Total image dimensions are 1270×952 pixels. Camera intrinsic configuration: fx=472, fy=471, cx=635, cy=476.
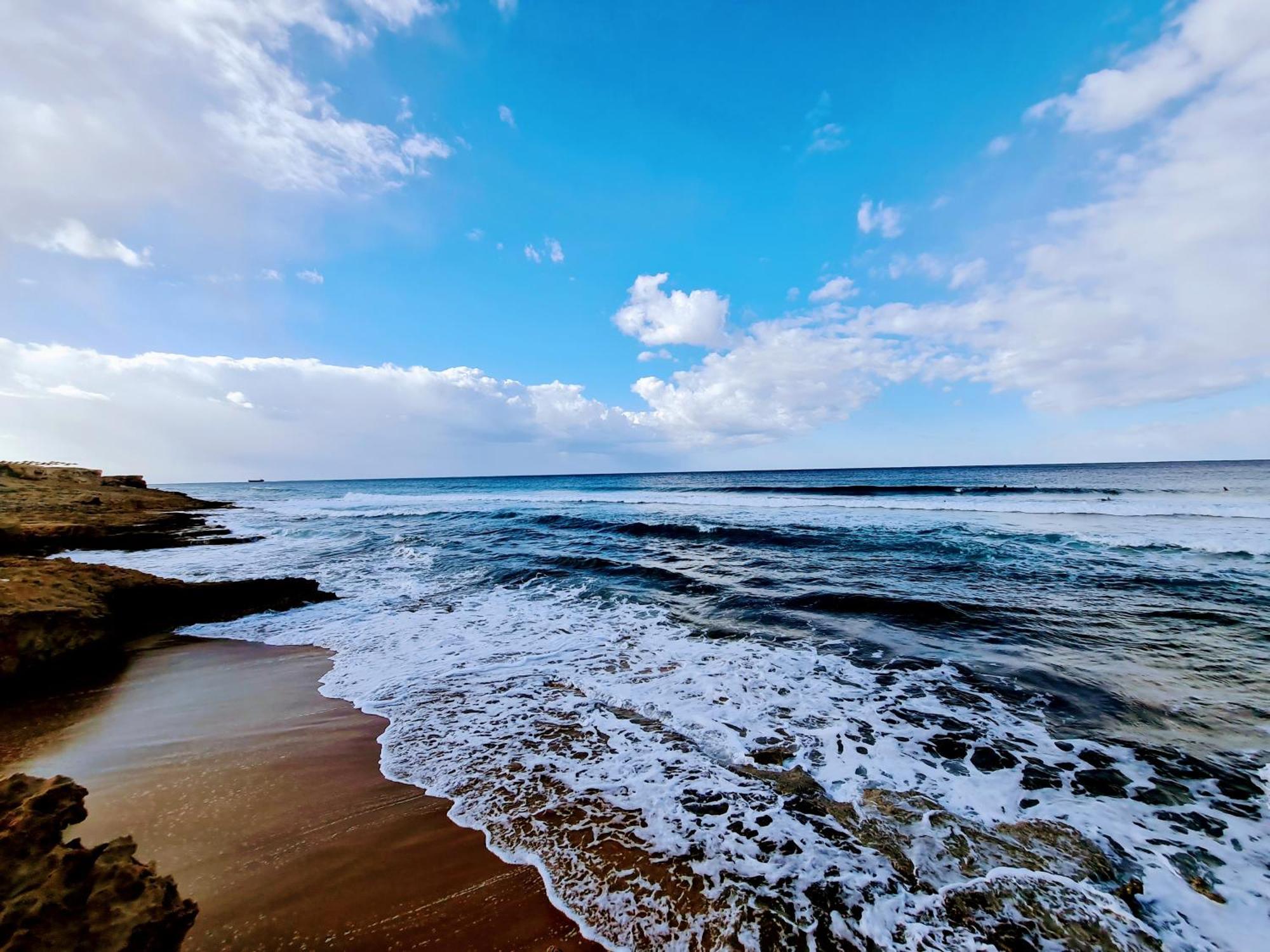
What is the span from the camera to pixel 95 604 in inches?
260

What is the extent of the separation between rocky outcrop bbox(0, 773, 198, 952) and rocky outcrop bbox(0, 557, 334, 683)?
489cm

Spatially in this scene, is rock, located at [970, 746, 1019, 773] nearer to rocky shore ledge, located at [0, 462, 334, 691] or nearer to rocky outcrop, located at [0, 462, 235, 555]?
rocky shore ledge, located at [0, 462, 334, 691]

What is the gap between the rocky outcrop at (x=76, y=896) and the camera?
73.5 inches

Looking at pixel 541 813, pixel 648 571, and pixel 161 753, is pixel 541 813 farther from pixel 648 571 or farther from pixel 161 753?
pixel 648 571

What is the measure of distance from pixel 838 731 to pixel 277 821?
4.67 m

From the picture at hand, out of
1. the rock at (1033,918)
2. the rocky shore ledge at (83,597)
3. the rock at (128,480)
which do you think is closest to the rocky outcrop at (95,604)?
the rocky shore ledge at (83,597)

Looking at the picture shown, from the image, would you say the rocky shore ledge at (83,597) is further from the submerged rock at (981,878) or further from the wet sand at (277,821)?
the submerged rock at (981,878)

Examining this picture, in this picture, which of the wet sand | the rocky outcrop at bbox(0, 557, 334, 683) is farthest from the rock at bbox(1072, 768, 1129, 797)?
the rocky outcrop at bbox(0, 557, 334, 683)

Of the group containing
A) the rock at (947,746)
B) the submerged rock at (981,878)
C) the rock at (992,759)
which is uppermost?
the submerged rock at (981,878)

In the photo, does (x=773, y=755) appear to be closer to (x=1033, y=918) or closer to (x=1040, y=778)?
(x=1033, y=918)

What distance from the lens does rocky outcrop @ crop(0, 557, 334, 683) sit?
5.56 m

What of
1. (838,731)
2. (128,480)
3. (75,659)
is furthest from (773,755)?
(128,480)

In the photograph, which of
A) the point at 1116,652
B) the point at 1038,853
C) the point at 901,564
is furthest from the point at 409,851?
the point at 901,564

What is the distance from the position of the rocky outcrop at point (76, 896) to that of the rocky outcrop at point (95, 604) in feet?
16.0
